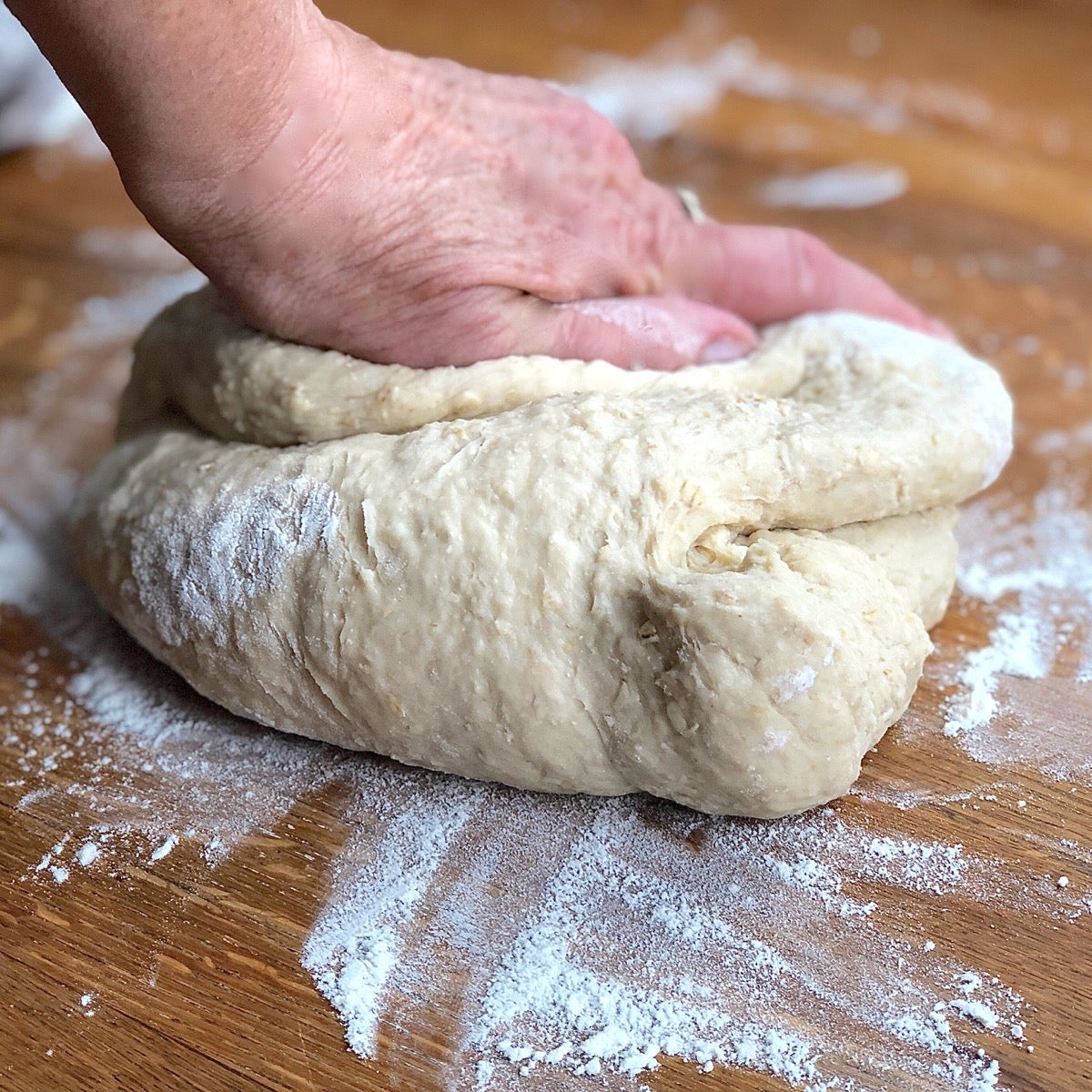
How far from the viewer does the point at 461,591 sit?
3.88 ft

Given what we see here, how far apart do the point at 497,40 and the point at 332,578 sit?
6.96ft

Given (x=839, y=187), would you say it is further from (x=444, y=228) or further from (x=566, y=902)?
(x=566, y=902)

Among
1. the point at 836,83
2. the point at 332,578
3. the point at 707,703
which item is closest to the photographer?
the point at 707,703

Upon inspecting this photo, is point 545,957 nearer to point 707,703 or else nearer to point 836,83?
point 707,703

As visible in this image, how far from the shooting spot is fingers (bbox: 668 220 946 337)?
5.27 feet

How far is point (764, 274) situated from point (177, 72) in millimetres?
875

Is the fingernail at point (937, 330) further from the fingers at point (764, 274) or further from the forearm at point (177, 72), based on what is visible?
the forearm at point (177, 72)

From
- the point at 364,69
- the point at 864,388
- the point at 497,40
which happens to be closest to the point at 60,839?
the point at 364,69

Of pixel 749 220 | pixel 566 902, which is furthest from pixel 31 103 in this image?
pixel 566 902

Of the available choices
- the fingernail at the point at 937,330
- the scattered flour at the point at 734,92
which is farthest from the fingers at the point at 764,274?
the scattered flour at the point at 734,92

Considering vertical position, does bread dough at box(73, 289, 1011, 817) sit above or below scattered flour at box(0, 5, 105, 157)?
below

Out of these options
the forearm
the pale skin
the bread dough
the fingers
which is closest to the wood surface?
the bread dough

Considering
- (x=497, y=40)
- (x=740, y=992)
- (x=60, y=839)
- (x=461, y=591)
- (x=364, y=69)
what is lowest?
(x=740, y=992)

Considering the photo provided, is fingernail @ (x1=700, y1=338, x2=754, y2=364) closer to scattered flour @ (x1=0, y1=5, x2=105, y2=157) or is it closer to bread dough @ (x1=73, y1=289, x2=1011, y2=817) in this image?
bread dough @ (x1=73, y1=289, x2=1011, y2=817)
